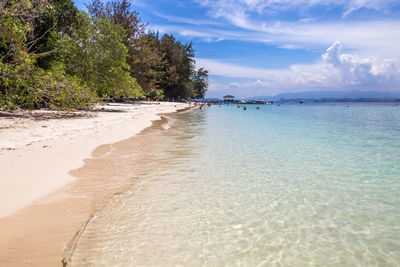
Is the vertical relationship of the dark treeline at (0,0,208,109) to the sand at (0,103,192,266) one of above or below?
above

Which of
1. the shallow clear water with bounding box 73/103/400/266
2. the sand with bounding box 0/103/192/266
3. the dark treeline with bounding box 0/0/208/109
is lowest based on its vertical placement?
the shallow clear water with bounding box 73/103/400/266

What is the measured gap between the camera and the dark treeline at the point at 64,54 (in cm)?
1318

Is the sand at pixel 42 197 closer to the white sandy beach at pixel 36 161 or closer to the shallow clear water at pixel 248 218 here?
the white sandy beach at pixel 36 161

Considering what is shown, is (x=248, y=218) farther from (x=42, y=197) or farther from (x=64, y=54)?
(x=64, y=54)

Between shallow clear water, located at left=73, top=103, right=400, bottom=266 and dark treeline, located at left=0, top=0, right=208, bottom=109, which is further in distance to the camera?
dark treeline, located at left=0, top=0, right=208, bottom=109

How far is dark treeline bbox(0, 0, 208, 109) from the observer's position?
1318 cm

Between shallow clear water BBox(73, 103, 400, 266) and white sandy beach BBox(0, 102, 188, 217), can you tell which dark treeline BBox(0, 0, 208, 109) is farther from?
shallow clear water BBox(73, 103, 400, 266)

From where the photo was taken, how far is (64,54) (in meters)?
20.7

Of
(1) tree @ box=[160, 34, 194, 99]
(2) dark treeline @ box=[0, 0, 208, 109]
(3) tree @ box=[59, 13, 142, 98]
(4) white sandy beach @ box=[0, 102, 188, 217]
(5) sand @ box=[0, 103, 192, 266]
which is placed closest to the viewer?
(5) sand @ box=[0, 103, 192, 266]


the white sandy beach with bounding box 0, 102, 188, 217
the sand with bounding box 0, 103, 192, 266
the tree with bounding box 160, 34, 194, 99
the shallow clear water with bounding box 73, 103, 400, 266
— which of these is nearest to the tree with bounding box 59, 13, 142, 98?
the white sandy beach with bounding box 0, 102, 188, 217

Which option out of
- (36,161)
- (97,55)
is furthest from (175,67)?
(36,161)

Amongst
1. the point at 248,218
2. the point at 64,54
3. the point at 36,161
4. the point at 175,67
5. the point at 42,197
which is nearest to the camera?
the point at 248,218

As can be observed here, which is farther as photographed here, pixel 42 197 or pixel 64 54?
pixel 64 54

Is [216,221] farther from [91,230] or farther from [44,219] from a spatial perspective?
[44,219]
